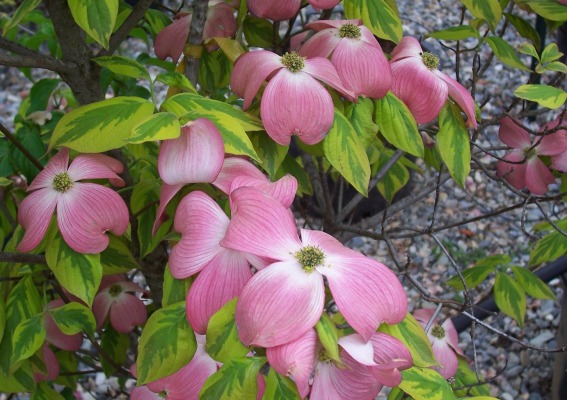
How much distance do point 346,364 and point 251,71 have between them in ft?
0.93

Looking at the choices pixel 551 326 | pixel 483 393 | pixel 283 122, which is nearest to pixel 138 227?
pixel 283 122

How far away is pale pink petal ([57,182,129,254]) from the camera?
1.98ft

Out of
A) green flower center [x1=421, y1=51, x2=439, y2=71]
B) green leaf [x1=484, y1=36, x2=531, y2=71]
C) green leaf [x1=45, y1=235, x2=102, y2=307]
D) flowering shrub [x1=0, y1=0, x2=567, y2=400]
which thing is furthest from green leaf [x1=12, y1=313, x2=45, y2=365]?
green leaf [x1=484, y1=36, x2=531, y2=71]

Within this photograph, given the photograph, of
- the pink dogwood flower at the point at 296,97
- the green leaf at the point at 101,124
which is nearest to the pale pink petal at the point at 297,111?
the pink dogwood flower at the point at 296,97

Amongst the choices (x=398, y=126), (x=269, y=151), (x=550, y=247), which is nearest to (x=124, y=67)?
(x=269, y=151)

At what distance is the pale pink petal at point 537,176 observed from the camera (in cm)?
85

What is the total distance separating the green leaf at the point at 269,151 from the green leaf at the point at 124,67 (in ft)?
0.41

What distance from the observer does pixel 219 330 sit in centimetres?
49

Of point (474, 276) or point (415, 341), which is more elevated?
point (415, 341)

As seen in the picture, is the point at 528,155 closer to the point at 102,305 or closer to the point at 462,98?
the point at 462,98

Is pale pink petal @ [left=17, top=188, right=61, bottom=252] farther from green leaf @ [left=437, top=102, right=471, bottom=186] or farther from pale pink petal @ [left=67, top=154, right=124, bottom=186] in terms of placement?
green leaf @ [left=437, top=102, right=471, bottom=186]

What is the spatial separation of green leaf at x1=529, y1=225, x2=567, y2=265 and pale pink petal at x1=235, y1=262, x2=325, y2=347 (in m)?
0.62

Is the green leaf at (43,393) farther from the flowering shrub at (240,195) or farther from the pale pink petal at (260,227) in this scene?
the pale pink petal at (260,227)

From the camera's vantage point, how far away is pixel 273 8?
71cm
